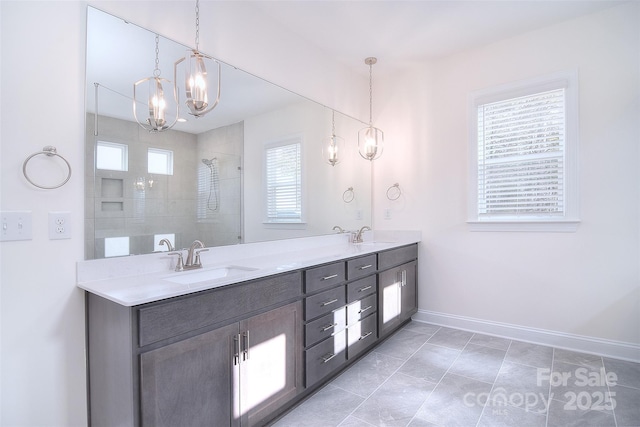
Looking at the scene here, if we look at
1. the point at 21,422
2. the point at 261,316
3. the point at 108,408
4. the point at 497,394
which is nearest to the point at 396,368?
→ the point at 497,394

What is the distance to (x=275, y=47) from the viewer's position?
8.27 feet

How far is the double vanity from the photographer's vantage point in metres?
1.24

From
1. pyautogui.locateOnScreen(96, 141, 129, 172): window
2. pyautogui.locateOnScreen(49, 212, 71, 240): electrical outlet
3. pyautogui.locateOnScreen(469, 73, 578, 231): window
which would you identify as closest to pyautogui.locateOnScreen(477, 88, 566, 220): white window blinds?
pyautogui.locateOnScreen(469, 73, 578, 231): window

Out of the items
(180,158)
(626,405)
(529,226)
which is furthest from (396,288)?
(180,158)

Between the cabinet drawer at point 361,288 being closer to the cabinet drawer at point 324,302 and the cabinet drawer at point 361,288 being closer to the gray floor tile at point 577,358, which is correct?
the cabinet drawer at point 324,302

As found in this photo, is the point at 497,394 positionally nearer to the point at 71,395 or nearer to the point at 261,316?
the point at 261,316

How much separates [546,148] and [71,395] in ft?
11.8

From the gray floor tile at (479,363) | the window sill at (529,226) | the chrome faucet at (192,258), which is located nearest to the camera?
the chrome faucet at (192,258)

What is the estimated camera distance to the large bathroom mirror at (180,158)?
1.55 metres

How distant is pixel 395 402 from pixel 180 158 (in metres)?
1.94

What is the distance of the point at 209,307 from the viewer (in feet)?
4.66

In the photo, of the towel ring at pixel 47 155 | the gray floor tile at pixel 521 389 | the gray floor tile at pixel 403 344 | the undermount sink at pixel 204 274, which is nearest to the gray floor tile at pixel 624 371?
the gray floor tile at pixel 521 389

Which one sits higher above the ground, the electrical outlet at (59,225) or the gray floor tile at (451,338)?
the electrical outlet at (59,225)

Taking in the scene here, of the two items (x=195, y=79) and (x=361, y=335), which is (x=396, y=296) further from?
(x=195, y=79)
